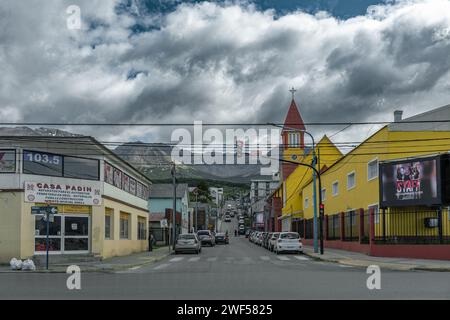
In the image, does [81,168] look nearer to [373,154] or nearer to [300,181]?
[373,154]

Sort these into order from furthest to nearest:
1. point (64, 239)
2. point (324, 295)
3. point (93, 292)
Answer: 1. point (64, 239)
2. point (93, 292)
3. point (324, 295)

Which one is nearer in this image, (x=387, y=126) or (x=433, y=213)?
(x=433, y=213)

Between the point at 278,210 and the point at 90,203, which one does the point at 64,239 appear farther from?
the point at 278,210

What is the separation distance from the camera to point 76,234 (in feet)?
101

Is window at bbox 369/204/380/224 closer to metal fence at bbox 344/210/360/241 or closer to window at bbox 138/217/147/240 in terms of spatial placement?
metal fence at bbox 344/210/360/241

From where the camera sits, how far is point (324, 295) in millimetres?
14117

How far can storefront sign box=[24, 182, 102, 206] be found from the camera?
28.6m

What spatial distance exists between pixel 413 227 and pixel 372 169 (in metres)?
6.68

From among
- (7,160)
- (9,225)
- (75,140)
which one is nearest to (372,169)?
(75,140)

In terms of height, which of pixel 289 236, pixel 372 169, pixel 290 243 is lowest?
pixel 290 243

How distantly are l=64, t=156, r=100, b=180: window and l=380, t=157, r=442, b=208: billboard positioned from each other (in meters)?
15.8
